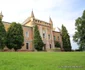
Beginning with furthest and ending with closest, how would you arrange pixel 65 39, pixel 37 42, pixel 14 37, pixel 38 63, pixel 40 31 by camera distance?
1. pixel 65 39
2. pixel 40 31
3. pixel 37 42
4. pixel 14 37
5. pixel 38 63

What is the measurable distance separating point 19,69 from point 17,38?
2508cm

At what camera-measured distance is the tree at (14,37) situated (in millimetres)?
31547

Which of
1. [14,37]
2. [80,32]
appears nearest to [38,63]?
[14,37]

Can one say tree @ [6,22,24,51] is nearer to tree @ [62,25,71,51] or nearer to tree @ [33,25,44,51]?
tree @ [33,25,44,51]

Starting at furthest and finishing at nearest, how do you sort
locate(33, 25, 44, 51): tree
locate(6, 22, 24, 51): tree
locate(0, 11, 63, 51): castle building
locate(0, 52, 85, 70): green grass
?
locate(0, 11, 63, 51): castle building < locate(33, 25, 44, 51): tree < locate(6, 22, 24, 51): tree < locate(0, 52, 85, 70): green grass

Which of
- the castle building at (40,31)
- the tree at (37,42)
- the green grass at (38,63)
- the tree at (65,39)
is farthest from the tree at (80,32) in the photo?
the green grass at (38,63)

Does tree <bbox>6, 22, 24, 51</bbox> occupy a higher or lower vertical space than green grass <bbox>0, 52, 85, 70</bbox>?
higher

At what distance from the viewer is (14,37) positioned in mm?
32000

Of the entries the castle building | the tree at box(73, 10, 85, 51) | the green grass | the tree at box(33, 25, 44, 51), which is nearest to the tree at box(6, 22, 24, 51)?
the castle building

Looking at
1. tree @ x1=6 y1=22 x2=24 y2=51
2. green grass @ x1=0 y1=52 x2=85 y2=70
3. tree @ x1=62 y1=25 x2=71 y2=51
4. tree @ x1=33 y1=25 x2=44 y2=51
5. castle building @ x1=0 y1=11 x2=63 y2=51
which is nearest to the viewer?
green grass @ x1=0 y1=52 x2=85 y2=70

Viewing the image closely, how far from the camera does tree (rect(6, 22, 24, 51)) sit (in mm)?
31547

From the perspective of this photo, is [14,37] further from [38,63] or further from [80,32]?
[38,63]

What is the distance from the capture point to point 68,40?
157 ft

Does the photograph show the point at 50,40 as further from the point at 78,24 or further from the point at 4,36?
the point at 4,36
